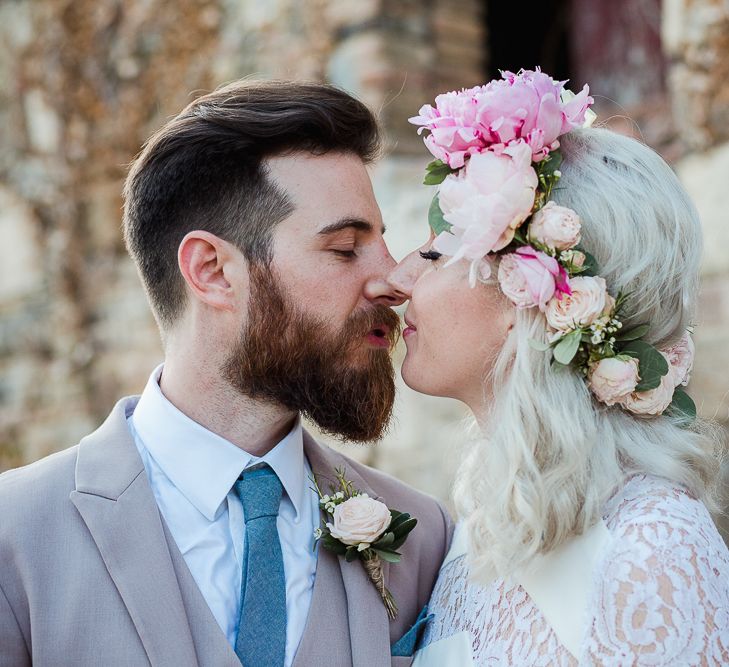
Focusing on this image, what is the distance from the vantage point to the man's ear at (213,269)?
8.66 ft

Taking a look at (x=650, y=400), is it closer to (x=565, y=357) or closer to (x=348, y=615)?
(x=565, y=357)

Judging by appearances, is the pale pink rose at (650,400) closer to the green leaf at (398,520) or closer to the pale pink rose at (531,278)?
the pale pink rose at (531,278)

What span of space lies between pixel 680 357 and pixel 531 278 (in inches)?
17.3

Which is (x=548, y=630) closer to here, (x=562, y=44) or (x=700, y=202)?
(x=700, y=202)

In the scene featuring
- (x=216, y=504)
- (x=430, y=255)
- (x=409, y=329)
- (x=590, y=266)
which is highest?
(x=590, y=266)

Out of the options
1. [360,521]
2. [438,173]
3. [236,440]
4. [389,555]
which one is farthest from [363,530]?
[438,173]

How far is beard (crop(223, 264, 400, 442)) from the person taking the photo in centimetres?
257

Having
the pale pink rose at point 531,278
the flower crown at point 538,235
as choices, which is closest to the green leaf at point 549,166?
the flower crown at point 538,235

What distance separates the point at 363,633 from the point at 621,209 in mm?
→ 1142

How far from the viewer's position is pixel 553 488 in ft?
7.10

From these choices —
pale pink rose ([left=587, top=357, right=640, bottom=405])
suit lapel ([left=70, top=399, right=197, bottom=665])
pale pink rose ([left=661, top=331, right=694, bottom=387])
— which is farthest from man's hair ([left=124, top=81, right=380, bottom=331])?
pale pink rose ([left=661, top=331, right=694, bottom=387])

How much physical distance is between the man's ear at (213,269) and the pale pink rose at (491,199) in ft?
2.19

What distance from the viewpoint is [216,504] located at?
2344 millimetres

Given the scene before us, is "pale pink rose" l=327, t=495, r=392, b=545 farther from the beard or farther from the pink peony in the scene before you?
the pink peony
